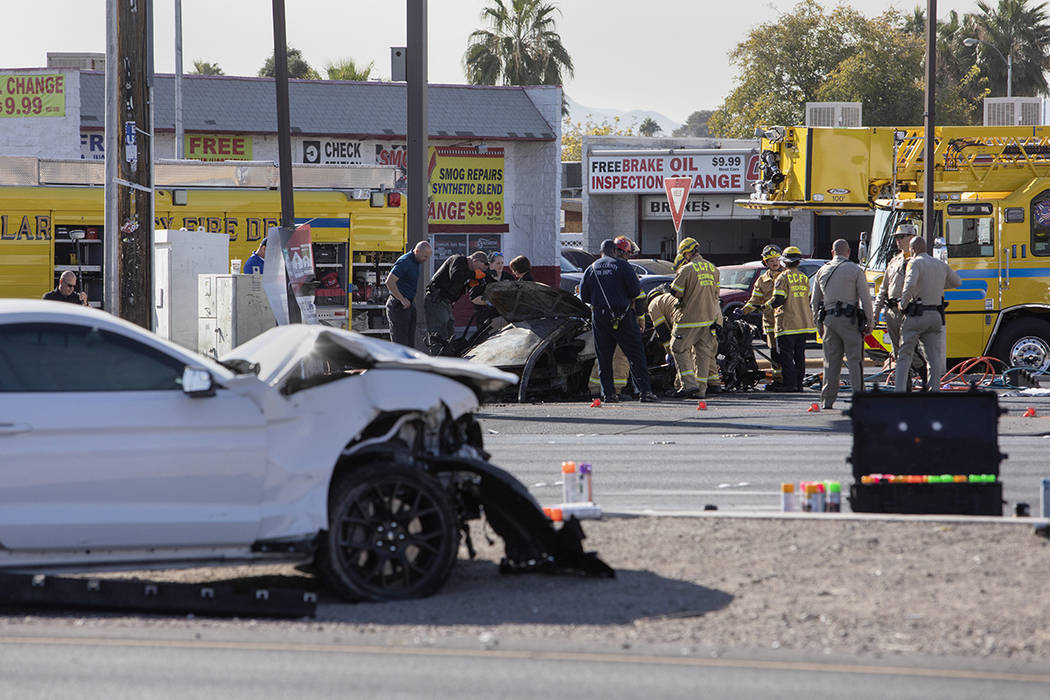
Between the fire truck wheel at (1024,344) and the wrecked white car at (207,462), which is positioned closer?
the wrecked white car at (207,462)

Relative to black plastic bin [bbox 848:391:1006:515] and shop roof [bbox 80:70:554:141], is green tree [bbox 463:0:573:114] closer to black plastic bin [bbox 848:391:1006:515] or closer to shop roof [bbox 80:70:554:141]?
shop roof [bbox 80:70:554:141]

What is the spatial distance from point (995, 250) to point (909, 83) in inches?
1653

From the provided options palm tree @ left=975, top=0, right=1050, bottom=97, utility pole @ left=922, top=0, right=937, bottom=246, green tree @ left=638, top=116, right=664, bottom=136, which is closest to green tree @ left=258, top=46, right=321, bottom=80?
palm tree @ left=975, top=0, right=1050, bottom=97

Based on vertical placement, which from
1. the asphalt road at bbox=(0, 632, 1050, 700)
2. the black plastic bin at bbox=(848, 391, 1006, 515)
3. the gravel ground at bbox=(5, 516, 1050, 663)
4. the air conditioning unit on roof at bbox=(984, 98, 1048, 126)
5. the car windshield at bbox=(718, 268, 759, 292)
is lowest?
the asphalt road at bbox=(0, 632, 1050, 700)

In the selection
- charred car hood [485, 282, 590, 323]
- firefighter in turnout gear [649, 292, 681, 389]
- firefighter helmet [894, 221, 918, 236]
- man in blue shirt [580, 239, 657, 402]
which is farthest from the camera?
firefighter helmet [894, 221, 918, 236]

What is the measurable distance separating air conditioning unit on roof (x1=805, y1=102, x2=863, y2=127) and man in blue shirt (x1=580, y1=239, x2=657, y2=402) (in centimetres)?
1808

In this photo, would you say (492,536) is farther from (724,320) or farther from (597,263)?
(724,320)

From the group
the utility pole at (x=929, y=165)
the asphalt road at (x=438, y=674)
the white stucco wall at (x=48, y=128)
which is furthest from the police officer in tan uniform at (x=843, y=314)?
the white stucco wall at (x=48, y=128)

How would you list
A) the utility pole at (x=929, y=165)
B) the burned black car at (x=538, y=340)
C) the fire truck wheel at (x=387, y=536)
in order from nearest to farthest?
1. the fire truck wheel at (x=387, y=536)
2. the burned black car at (x=538, y=340)
3. the utility pole at (x=929, y=165)

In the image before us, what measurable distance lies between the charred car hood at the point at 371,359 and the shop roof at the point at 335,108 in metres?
28.1

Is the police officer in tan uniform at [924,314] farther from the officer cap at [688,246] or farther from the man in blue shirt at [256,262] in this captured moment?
the man in blue shirt at [256,262]

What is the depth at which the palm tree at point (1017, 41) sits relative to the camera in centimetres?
7231

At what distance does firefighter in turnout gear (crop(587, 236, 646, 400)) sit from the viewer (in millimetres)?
17531

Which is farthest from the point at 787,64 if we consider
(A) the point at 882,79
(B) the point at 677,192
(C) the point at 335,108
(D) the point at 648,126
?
(D) the point at 648,126
